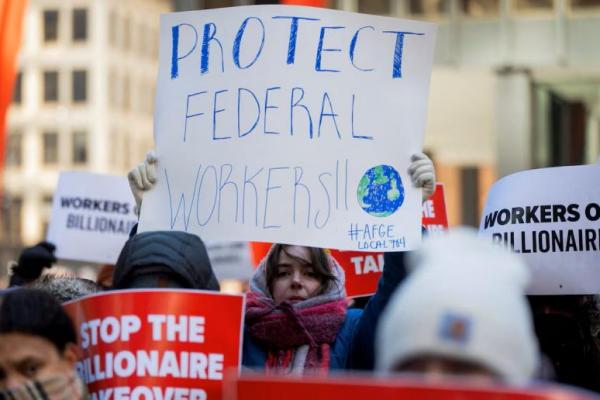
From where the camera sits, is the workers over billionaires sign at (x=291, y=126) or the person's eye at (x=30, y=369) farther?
the workers over billionaires sign at (x=291, y=126)

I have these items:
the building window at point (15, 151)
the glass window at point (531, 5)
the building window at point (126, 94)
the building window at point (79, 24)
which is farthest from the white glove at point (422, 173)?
the building window at point (15, 151)

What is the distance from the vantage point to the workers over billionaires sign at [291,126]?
419 cm

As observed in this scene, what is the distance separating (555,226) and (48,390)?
6.55 feet

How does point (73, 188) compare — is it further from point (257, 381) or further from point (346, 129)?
point (257, 381)

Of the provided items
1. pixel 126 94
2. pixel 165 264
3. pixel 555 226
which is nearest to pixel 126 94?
pixel 126 94

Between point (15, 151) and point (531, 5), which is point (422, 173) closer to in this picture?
point (531, 5)

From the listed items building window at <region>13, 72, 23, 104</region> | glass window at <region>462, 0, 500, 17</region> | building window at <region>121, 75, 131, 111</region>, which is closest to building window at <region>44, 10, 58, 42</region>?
building window at <region>13, 72, 23, 104</region>

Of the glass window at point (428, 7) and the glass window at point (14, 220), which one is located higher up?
the glass window at point (428, 7)

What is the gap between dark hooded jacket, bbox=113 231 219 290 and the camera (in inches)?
142

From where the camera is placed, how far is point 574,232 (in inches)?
175

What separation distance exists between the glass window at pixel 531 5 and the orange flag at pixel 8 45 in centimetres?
1388

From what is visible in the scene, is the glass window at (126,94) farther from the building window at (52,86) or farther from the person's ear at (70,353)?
the person's ear at (70,353)

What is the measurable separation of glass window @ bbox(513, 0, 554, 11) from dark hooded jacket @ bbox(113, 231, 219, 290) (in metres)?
16.6

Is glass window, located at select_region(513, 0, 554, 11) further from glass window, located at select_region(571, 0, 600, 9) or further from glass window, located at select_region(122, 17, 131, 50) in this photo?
glass window, located at select_region(122, 17, 131, 50)
